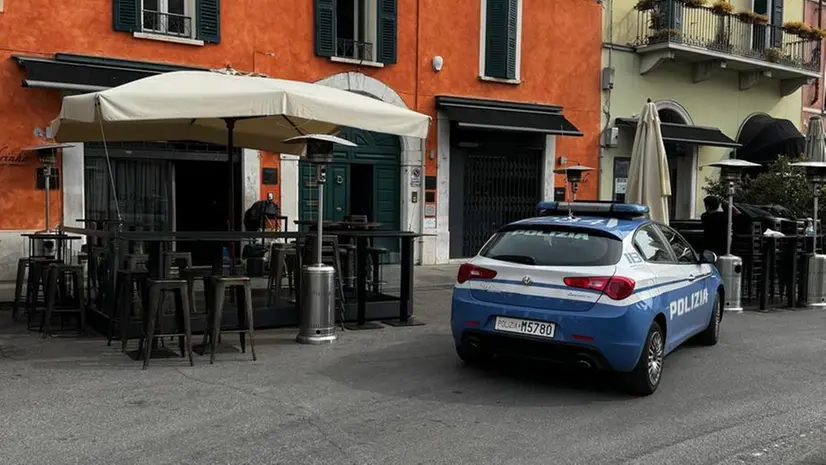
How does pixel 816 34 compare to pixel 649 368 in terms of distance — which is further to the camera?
pixel 816 34

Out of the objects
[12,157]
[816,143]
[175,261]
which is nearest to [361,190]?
[175,261]

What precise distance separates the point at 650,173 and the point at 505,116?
5.03 metres

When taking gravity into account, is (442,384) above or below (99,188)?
below

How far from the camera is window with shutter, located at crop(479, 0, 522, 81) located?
55.5 ft

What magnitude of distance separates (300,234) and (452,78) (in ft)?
29.2

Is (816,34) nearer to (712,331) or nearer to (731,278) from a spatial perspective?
(731,278)

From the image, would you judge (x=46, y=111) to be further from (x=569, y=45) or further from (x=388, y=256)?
(x=569, y=45)

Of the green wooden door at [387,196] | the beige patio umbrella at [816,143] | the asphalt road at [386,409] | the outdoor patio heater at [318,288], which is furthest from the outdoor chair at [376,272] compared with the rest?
the beige patio umbrella at [816,143]

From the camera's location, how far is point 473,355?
719 centimetres

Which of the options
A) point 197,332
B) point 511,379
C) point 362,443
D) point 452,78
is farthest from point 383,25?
point 362,443

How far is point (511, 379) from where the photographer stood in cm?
682

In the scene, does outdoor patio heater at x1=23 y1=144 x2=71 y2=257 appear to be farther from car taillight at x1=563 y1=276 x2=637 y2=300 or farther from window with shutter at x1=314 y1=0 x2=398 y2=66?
car taillight at x1=563 y1=276 x2=637 y2=300

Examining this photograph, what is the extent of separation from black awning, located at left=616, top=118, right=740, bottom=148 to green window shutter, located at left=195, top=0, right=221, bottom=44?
405 inches

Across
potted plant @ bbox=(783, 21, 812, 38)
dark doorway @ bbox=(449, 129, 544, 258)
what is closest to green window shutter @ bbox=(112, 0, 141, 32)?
→ dark doorway @ bbox=(449, 129, 544, 258)
